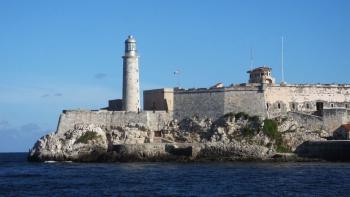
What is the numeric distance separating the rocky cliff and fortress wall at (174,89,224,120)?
773mm

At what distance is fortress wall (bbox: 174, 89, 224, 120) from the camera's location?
54.9 metres

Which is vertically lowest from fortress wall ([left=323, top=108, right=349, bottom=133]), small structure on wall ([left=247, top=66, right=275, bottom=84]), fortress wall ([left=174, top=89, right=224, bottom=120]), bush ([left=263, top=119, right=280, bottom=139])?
bush ([left=263, top=119, right=280, bottom=139])

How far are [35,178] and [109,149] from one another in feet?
44.2

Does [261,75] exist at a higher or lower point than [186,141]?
higher

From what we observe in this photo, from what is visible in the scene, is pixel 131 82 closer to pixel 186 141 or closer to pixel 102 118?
pixel 102 118

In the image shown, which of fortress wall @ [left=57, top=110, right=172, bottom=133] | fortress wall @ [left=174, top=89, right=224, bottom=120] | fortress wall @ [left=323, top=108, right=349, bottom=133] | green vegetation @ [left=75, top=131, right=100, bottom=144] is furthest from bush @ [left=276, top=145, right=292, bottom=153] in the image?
green vegetation @ [left=75, top=131, right=100, bottom=144]

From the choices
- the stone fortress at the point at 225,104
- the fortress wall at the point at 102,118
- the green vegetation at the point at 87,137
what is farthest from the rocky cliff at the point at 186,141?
the stone fortress at the point at 225,104

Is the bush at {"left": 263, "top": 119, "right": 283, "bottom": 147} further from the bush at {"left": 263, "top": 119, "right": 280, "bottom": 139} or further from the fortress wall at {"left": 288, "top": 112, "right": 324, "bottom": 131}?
the fortress wall at {"left": 288, "top": 112, "right": 324, "bottom": 131}

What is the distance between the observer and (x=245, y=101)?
54.2m

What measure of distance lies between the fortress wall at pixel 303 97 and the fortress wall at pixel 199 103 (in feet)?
12.4

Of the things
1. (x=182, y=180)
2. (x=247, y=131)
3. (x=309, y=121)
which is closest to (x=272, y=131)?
(x=247, y=131)

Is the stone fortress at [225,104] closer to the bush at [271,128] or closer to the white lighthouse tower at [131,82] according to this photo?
the white lighthouse tower at [131,82]

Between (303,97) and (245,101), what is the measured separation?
5.06 metres

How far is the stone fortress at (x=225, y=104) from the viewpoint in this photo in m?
54.0
